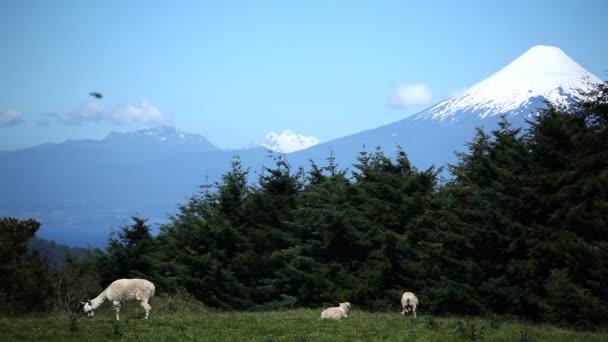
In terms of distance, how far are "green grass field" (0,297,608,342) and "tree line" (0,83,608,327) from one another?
7.70 m

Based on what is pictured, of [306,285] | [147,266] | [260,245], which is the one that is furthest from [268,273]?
[147,266]

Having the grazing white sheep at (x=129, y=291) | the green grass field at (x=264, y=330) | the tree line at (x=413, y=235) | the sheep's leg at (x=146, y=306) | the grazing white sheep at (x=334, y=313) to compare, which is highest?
the tree line at (x=413, y=235)

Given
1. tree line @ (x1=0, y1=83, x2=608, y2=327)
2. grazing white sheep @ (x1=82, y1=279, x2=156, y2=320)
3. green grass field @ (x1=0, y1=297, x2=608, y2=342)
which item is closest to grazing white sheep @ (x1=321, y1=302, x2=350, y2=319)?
green grass field @ (x1=0, y1=297, x2=608, y2=342)

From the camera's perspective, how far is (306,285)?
134 ft

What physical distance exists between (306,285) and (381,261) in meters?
5.67

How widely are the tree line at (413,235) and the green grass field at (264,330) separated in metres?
7.70

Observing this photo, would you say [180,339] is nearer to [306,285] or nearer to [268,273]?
[306,285]

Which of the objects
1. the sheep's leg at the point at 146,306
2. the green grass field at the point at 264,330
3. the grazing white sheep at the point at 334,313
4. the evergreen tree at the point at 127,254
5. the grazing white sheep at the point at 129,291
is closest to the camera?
the green grass field at the point at 264,330

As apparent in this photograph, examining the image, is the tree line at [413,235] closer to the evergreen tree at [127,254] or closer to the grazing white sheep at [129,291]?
the evergreen tree at [127,254]

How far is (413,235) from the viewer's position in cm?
3709

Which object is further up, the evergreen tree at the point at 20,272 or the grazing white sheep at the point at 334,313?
the evergreen tree at the point at 20,272

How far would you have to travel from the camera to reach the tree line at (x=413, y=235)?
93.8 ft

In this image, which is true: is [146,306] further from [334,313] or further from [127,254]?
[127,254]

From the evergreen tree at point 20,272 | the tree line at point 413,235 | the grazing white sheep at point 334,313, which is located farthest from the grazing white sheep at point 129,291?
the evergreen tree at point 20,272
